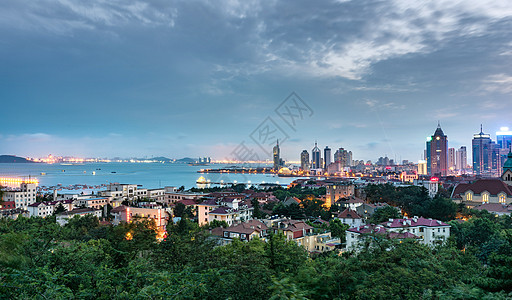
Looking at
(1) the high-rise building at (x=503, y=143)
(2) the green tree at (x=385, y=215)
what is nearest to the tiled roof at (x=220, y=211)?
(2) the green tree at (x=385, y=215)

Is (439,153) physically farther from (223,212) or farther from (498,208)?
(223,212)

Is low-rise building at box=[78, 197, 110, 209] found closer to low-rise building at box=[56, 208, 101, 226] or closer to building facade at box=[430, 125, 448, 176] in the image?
low-rise building at box=[56, 208, 101, 226]

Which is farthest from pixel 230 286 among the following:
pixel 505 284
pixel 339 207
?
pixel 339 207

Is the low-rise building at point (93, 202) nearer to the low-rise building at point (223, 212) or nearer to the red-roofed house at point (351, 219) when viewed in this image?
the low-rise building at point (223, 212)

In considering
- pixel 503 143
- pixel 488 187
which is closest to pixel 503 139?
pixel 503 143

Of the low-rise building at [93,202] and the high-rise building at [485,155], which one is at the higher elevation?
the high-rise building at [485,155]

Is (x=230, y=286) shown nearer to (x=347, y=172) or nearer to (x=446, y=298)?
(x=446, y=298)

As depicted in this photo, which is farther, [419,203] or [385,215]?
[419,203]
